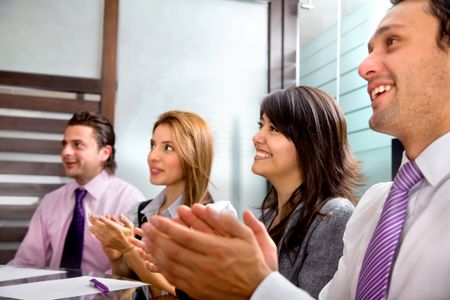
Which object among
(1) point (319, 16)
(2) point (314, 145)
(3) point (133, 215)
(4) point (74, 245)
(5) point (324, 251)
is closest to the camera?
(5) point (324, 251)

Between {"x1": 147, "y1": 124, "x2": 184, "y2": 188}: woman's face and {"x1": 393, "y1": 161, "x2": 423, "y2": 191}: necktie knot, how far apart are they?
1409 millimetres

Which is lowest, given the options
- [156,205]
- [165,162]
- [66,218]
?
[66,218]

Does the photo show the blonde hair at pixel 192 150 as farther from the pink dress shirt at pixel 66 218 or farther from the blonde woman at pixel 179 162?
the pink dress shirt at pixel 66 218

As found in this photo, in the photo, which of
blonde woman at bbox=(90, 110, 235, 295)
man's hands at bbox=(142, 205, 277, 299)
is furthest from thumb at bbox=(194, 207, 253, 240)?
blonde woman at bbox=(90, 110, 235, 295)

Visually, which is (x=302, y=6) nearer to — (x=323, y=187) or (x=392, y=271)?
(x=323, y=187)

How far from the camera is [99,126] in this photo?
2908mm

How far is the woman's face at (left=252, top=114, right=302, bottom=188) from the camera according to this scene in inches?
66.4

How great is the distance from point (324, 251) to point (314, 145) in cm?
43

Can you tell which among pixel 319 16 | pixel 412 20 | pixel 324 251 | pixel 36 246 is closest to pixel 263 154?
pixel 324 251

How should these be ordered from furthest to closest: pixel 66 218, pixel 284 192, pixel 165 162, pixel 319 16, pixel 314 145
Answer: pixel 319 16, pixel 66 218, pixel 165 162, pixel 284 192, pixel 314 145

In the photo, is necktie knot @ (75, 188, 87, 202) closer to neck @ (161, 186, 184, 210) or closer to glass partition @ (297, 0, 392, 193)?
neck @ (161, 186, 184, 210)

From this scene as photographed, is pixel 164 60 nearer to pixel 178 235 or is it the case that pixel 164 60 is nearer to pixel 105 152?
pixel 105 152

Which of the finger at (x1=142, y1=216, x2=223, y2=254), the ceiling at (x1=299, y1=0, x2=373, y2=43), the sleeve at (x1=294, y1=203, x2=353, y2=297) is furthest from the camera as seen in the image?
the ceiling at (x1=299, y1=0, x2=373, y2=43)

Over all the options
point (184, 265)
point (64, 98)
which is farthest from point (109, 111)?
point (184, 265)
